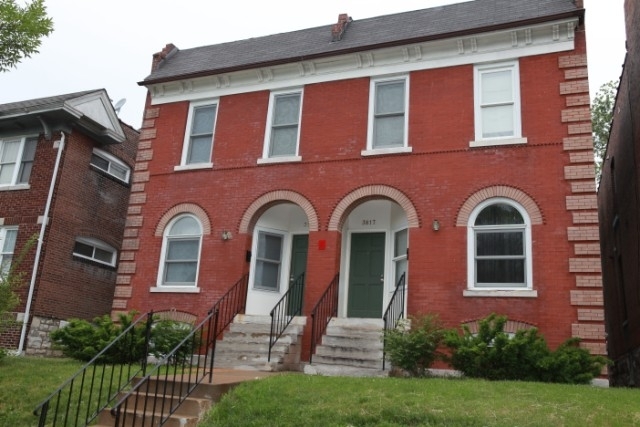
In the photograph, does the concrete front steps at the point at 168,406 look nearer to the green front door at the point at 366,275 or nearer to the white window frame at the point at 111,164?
the green front door at the point at 366,275

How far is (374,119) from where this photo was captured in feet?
43.8

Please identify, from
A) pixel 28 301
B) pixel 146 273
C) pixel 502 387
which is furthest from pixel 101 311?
pixel 502 387

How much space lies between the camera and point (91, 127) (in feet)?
56.4

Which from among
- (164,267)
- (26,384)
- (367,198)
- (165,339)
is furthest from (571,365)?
(164,267)

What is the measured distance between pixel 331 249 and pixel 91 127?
882 cm

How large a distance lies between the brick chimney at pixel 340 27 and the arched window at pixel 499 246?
6016mm

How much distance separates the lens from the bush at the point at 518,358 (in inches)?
376

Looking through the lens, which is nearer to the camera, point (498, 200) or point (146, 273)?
point (498, 200)

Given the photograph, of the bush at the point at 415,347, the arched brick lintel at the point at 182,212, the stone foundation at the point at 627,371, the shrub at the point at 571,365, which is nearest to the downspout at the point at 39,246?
the arched brick lintel at the point at 182,212

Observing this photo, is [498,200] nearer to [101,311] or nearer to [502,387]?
[502,387]

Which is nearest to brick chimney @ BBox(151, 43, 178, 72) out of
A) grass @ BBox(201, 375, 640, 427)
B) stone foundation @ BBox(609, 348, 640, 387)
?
grass @ BBox(201, 375, 640, 427)

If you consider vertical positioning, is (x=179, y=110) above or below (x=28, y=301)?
above

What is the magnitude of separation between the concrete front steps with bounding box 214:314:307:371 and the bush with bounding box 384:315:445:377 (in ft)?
7.26

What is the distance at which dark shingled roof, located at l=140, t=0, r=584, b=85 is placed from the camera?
41.7 ft
